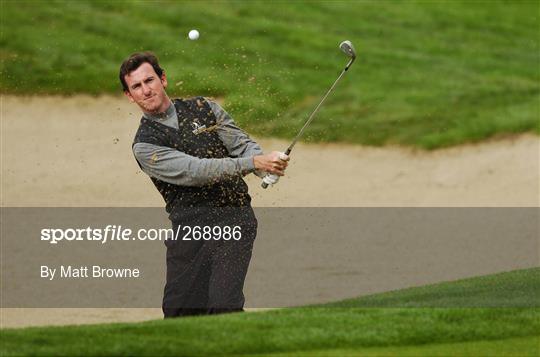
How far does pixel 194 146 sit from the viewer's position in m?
7.86

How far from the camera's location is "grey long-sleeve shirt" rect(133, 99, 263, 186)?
7.60 metres

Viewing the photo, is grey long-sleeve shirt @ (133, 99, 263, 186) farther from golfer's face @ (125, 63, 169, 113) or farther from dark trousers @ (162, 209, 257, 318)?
dark trousers @ (162, 209, 257, 318)

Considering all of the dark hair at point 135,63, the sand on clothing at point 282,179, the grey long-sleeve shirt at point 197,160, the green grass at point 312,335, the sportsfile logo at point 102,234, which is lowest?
the sand on clothing at point 282,179

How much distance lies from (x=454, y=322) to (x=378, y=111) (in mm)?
11234

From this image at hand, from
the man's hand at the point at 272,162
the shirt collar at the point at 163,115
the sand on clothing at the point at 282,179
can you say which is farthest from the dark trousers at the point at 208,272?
the sand on clothing at the point at 282,179

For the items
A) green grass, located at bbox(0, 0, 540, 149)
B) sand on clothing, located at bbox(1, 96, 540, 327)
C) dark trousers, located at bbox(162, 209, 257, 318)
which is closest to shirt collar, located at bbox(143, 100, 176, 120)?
dark trousers, located at bbox(162, 209, 257, 318)

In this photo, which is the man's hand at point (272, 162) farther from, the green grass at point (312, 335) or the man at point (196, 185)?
the green grass at point (312, 335)

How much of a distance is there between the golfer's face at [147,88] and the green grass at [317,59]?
29.2 ft

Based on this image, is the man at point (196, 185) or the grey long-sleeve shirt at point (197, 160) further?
the man at point (196, 185)

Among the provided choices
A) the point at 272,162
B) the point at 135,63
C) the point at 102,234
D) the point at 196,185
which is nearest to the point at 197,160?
the point at 196,185

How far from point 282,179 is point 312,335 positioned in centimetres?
927

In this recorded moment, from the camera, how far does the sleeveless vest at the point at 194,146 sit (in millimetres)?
7840

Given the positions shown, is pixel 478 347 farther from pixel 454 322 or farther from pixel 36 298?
pixel 36 298

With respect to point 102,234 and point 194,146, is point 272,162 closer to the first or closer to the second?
point 194,146
